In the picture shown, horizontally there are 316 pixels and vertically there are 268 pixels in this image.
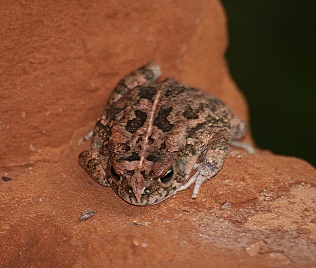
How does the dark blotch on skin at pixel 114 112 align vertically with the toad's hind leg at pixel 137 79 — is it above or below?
below

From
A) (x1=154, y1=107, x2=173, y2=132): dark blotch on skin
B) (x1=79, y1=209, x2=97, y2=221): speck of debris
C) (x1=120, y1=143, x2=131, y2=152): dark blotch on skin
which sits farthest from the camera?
(x1=154, y1=107, x2=173, y2=132): dark blotch on skin

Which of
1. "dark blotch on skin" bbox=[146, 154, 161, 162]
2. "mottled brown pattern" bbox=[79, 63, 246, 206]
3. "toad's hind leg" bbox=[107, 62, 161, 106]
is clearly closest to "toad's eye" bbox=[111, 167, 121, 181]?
"mottled brown pattern" bbox=[79, 63, 246, 206]

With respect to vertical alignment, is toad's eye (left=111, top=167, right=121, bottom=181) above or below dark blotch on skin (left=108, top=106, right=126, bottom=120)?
below

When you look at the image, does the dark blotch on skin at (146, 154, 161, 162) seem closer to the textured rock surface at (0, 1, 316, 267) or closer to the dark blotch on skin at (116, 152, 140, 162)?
the dark blotch on skin at (116, 152, 140, 162)

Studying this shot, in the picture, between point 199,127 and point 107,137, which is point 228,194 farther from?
point 107,137

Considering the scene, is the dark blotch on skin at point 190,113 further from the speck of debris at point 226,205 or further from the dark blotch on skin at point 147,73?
the speck of debris at point 226,205

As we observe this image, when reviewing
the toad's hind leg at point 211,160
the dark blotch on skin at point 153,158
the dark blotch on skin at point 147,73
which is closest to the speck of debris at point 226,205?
the toad's hind leg at point 211,160
